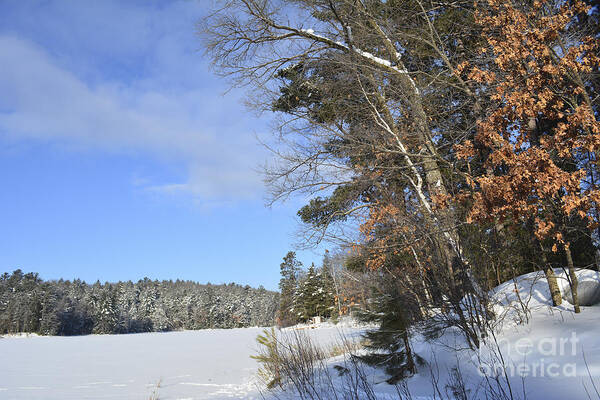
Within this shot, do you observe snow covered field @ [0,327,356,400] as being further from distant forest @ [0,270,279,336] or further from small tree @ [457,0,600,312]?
distant forest @ [0,270,279,336]

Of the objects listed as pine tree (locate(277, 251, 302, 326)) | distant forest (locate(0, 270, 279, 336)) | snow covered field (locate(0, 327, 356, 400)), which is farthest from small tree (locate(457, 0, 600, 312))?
distant forest (locate(0, 270, 279, 336))

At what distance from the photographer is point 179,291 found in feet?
300

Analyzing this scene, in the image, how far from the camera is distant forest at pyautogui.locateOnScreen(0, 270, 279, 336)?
205 feet

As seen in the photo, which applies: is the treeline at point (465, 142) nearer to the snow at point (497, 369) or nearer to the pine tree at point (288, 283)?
the snow at point (497, 369)

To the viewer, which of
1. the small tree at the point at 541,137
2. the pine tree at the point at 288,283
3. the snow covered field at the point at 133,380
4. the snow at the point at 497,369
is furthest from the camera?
the pine tree at the point at 288,283

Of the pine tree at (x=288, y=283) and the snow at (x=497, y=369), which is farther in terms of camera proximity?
the pine tree at (x=288, y=283)

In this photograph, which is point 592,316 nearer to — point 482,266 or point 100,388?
point 482,266

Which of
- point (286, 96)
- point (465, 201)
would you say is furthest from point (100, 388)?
point (465, 201)

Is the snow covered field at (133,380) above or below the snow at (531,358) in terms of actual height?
below

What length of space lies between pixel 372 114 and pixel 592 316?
5176 mm

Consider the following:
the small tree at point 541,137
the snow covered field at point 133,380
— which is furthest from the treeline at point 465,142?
the snow covered field at point 133,380

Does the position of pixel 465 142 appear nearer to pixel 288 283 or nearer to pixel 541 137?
pixel 541 137

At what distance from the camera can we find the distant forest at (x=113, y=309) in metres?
62.5

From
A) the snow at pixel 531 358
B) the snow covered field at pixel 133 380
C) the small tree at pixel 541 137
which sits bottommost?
the snow covered field at pixel 133 380
